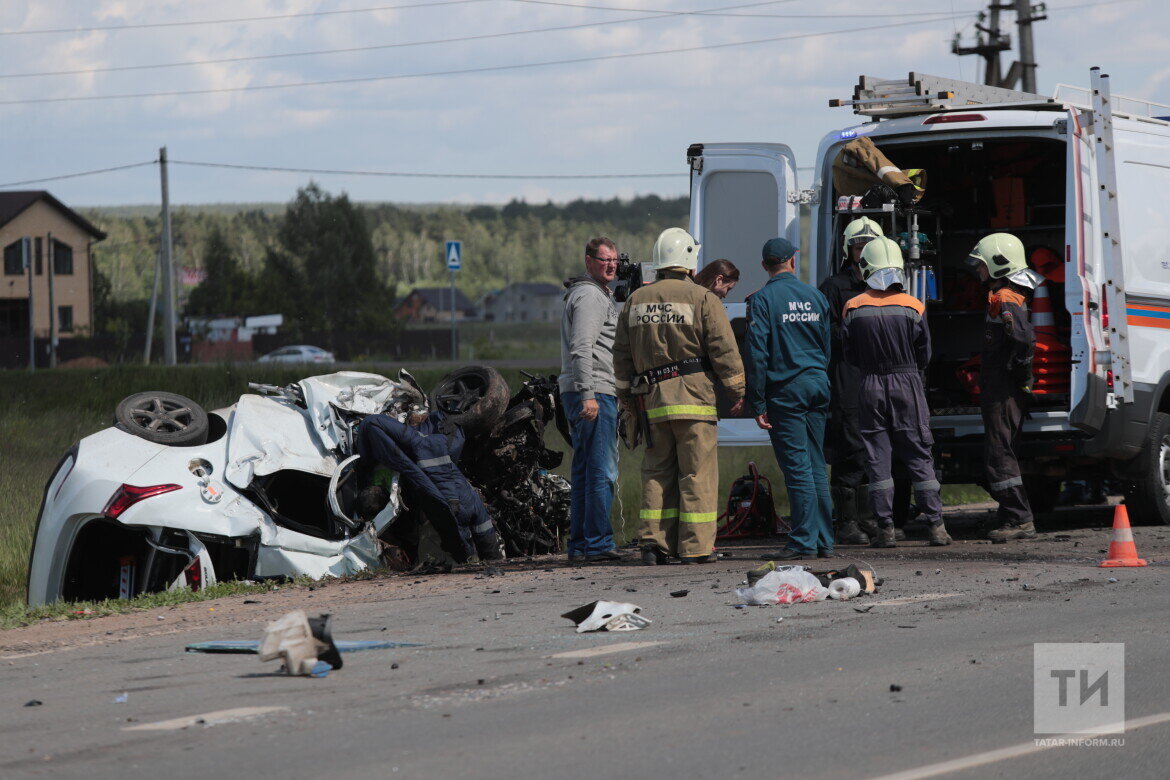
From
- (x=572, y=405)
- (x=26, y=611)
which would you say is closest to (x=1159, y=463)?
(x=572, y=405)

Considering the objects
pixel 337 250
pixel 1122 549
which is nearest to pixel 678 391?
pixel 1122 549

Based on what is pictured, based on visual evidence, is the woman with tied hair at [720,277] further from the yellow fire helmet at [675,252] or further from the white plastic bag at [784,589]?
the white plastic bag at [784,589]

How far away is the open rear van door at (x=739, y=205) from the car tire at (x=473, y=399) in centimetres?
181

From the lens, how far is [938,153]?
1241 cm

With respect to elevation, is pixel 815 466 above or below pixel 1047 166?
below

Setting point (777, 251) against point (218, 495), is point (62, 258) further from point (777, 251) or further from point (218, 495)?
point (777, 251)

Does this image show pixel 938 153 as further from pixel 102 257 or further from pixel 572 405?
pixel 102 257

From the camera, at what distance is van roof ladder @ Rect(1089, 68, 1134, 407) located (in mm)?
10461

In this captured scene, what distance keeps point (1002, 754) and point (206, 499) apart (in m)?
5.62

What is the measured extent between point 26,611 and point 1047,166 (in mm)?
8481

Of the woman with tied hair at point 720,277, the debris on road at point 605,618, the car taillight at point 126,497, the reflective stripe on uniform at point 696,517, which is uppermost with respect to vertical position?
the woman with tied hair at point 720,277

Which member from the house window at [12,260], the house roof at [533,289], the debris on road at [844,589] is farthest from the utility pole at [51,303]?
the house roof at [533,289]

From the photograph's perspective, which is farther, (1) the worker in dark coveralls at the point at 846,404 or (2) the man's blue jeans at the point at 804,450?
(1) the worker in dark coveralls at the point at 846,404

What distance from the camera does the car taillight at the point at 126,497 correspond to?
28.9 ft
